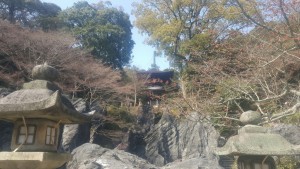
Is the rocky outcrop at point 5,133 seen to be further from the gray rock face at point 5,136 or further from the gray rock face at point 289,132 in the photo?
the gray rock face at point 289,132

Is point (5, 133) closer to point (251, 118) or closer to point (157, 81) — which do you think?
point (251, 118)

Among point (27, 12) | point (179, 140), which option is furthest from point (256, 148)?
point (27, 12)

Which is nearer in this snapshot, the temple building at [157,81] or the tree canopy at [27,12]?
the tree canopy at [27,12]

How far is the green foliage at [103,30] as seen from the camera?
808 inches

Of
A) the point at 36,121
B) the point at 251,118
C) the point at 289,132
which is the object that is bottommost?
the point at 289,132

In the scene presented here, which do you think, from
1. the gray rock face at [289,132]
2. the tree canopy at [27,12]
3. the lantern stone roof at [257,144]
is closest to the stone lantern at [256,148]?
the lantern stone roof at [257,144]

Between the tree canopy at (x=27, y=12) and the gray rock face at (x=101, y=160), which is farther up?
the tree canopy at (x=27, y=12)

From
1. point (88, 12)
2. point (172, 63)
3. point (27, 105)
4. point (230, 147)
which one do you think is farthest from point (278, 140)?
point (88, 12)

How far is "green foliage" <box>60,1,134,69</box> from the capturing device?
20.5m

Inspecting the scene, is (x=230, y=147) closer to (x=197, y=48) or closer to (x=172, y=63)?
(x=197, y=48)

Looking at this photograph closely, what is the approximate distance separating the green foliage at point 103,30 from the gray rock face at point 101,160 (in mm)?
11948

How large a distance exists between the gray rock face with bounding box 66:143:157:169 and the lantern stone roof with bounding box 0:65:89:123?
3.35 metres

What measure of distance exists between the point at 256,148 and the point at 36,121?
3.26m

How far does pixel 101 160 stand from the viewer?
802 centimetres
